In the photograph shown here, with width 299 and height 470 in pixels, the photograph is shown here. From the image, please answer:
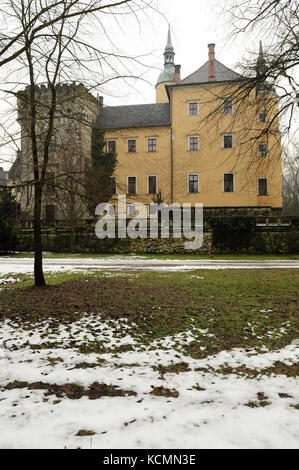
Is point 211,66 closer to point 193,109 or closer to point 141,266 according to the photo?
point 193,109

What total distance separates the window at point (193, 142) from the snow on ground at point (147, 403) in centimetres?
3019

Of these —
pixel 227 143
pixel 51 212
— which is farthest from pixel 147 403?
pixel 227 143

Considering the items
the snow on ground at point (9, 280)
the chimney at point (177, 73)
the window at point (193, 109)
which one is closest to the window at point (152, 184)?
the window at point (193, 109)

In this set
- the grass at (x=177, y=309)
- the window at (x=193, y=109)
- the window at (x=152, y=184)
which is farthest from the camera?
the window at (x=152, y=184)

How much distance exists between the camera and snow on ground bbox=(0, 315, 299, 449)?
258cm

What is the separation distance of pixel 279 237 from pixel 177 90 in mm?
19394

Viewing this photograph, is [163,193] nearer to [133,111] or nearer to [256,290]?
[133,111]

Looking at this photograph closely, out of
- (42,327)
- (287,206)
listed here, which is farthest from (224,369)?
(287,206)

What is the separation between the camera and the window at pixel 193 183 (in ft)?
107

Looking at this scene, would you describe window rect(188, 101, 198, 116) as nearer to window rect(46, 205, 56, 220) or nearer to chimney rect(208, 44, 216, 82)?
chimney rect(208, 44, 216, 82)

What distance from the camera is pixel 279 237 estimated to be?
22.0m

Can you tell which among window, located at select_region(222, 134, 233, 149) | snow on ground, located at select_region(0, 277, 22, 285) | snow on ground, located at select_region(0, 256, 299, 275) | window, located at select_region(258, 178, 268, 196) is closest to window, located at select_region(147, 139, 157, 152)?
window, located at select_region(222, 134, 233, 149)

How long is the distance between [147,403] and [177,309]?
12.6 feet

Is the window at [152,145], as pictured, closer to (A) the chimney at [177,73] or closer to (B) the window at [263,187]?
(A) the chimney at [177,73]
